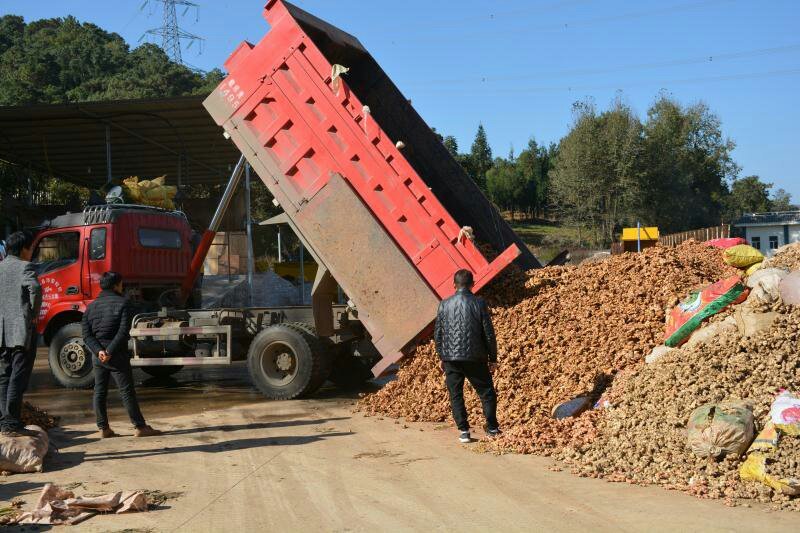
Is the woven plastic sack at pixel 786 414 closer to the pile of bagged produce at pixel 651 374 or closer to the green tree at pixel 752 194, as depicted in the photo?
the pile of bagged produce at pixel 651 374

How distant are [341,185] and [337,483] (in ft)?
12.1

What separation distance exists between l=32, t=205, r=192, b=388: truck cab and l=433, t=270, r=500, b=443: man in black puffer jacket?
→ 5.35 metres

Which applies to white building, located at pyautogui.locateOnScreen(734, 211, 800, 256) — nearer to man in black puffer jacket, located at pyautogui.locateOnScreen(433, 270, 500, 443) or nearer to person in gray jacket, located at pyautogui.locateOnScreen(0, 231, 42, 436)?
man in black puffer jacket, located at pyautogui.locateOnScreen(433, 270, 500, 443)

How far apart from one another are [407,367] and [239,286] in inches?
321

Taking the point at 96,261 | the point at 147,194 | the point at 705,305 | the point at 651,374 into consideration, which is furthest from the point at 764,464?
the point at 147,194

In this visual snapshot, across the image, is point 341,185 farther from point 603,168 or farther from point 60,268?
point 603,168

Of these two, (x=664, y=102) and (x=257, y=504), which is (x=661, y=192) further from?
(x=257, y=504)

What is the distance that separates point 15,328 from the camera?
19.9 feet

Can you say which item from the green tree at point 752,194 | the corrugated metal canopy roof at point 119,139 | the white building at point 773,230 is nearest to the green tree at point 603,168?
the white building at point 773,230

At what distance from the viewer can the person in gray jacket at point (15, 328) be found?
6.07m

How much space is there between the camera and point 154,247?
10586mm

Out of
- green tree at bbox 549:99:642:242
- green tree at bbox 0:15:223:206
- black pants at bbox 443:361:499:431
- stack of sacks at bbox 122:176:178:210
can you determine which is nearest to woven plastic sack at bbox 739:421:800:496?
black pants at bbox 443:361:499:431

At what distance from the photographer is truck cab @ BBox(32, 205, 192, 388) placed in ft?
33.1

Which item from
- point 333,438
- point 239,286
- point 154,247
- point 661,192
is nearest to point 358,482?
point 333,438
